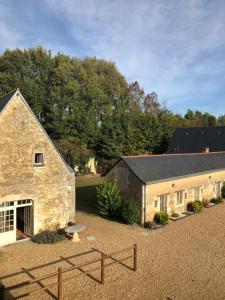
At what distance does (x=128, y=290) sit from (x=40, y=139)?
8.91 metres

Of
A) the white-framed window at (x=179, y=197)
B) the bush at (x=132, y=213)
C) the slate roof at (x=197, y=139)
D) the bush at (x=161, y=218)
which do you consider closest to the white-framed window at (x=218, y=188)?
the white-framed window at (x=179, y=197)

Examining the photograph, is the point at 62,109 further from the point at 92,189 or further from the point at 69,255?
the point at 69,255

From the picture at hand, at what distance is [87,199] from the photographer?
2627 cm

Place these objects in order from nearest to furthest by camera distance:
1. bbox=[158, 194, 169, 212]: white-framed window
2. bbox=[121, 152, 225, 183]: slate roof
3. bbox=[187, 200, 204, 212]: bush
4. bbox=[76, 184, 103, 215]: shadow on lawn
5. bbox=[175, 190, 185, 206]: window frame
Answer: bbox=[121, 152, 225, 183]: slate roof < bbox=[158, 194, 169, 212]: white-framed window < bbox=[175, 190, 185, 206]: window frame < bbox=[187, 200, 204, 212]: bush < bbox=[76, 184, 103, 215]: shadow on lawn

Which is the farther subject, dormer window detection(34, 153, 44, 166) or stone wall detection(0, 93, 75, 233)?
dormer window detection(34, 153, 44, 166)

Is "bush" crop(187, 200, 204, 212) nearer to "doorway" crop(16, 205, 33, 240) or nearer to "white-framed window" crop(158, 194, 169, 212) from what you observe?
"white-framed window" crop(158, 194, 169, 212)

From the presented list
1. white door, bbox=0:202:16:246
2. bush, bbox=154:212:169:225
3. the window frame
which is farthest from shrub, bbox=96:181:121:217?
white door, bbox=0:202:16:246

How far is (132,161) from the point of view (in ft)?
65.6

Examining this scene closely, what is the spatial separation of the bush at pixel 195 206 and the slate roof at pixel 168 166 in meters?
2.16

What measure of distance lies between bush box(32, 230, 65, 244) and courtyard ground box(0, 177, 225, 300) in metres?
0.37

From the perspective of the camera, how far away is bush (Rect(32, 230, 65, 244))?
15.1 meters

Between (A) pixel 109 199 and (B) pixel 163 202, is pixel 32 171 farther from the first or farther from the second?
(B) pixel 163 202

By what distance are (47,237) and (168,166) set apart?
35.1ft

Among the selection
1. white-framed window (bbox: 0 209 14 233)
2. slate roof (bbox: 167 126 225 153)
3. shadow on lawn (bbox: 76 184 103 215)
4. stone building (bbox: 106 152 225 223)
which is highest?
slate roof (bbox: 167 126 225 153)
